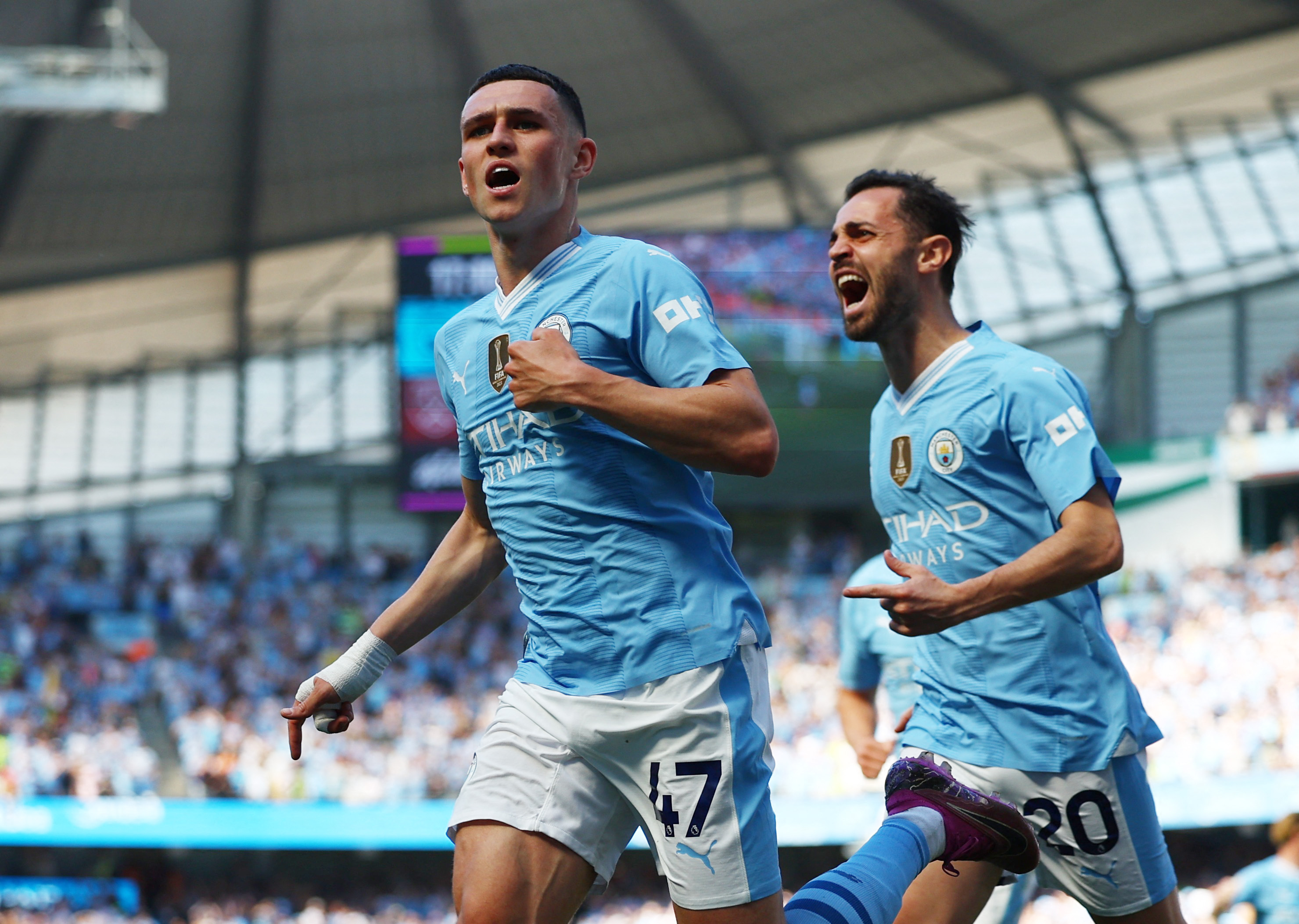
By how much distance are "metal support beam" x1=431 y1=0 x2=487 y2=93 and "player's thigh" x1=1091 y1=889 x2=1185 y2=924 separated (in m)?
21.2

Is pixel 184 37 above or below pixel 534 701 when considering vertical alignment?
above

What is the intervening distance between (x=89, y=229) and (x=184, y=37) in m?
5.12

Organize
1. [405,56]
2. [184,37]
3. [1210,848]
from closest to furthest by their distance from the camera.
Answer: [1210,848], [184,37], [405,56]

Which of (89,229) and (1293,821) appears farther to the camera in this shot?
(89,229)

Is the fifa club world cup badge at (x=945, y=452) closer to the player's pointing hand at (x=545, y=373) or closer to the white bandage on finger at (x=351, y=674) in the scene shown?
the player's pointing hand at (x=545, y=373)

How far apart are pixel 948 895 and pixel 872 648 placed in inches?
62.7

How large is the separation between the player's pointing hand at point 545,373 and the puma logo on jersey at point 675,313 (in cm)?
21

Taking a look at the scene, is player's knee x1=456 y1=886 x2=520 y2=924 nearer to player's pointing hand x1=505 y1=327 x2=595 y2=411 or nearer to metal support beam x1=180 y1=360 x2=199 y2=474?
player's pointing hand x1=505 y1=327 x2=595 y2=411

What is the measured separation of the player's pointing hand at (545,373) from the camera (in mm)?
2408

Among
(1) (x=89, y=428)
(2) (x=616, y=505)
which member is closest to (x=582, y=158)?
(2) (x=616, y=505)

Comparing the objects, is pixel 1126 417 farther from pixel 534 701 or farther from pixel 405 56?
pixel 534 701

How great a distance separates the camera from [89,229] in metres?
24.4

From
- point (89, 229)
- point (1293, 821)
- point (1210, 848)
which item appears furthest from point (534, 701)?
point (89, 229)

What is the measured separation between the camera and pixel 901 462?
342 centimetres
